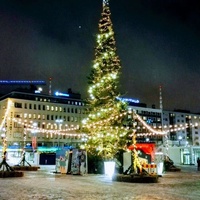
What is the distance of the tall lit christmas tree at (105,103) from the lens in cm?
3656

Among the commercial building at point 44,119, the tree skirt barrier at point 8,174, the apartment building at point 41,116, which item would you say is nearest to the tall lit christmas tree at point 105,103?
the tree skirt barrier at point 8,174

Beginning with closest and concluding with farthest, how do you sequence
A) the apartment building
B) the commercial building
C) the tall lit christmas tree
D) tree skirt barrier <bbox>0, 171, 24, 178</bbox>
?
tree skirt barrier <bbox>0, 171, 24, 178</bbox>, the tall lit christmas tree, the commercial building, the apartment building

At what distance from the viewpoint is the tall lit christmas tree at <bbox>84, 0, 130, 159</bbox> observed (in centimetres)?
3656

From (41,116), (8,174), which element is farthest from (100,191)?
(41,116)

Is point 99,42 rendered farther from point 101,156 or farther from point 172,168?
point 172,168

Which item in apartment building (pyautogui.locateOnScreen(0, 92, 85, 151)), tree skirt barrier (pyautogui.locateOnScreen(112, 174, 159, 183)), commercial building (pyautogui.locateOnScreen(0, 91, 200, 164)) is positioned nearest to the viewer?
tree skirt barrier (pyautogui.locateOnScreen(112, 174, 159, 183))

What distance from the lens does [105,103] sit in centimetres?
3831

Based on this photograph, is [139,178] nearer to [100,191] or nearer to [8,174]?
[100,191]

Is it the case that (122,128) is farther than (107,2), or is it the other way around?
(107,2)

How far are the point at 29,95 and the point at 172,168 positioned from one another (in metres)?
83.4

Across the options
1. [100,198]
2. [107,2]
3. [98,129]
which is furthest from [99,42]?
[100,198]

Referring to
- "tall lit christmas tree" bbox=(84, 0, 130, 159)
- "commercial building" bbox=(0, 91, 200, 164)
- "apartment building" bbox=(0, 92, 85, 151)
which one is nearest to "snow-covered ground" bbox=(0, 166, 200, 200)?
"tall lit christmas tree" bbox=(84, 0, 130, 159)

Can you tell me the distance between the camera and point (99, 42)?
130 ft

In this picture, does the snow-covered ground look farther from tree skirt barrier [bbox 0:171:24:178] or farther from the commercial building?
the commercial building
